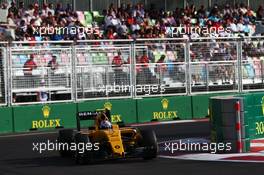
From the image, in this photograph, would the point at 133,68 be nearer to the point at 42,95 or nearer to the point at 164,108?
the point at 164,108

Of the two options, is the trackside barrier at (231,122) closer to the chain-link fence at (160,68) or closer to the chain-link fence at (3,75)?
the chain-link fence at (3,75)

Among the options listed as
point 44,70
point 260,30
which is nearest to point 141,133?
point 44,70

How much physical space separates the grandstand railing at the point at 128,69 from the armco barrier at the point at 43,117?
278 millimetres

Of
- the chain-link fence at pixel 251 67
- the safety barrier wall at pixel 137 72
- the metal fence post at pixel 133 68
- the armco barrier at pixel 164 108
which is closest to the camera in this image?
the safety barrier wall at pixel 137 72

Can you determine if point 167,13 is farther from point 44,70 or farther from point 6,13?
point 44,70

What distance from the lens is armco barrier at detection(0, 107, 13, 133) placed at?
71.8 feet

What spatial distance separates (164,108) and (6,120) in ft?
18.6

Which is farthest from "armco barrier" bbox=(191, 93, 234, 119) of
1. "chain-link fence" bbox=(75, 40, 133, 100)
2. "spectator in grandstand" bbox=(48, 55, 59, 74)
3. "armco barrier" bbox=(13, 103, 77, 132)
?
"spectator in grandstand" bbox=(48, 55, 59, 74)

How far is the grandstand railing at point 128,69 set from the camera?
73.3ft

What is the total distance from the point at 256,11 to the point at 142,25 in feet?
33.2

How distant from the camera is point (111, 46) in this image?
77.6 ft

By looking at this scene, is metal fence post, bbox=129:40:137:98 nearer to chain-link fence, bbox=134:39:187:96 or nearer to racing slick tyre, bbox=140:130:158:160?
chain-link fence, bbox=134:39:187:96

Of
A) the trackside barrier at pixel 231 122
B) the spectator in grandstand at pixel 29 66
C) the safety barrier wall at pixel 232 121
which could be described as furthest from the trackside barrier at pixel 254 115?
the spectator in grandstand at pixel 29 66

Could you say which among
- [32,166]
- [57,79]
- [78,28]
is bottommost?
[32,166]
